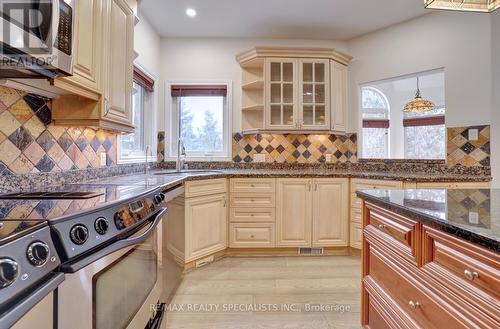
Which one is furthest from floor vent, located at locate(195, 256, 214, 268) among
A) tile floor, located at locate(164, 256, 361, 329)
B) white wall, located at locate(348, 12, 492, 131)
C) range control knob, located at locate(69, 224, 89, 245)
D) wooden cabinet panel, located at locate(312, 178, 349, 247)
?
white wall, located at locate(348, 12, 492, 131)

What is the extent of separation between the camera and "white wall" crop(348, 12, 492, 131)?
2.62m

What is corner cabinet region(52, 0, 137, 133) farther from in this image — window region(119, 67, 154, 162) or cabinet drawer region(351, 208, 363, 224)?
cabinet drawer region(351, 208, 363, 224)

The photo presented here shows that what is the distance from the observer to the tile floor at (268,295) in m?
1.78

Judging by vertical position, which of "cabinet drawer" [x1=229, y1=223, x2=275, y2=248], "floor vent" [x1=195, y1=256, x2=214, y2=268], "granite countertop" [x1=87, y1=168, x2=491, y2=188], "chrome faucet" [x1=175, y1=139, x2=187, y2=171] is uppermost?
"chrome faucet" [x1=175, y1=139, x2=187, y2=171]

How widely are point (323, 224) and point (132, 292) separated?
2.17 meters

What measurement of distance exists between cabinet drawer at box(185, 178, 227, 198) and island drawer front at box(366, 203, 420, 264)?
156 centimetres

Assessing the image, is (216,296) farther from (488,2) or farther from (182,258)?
(488,2)

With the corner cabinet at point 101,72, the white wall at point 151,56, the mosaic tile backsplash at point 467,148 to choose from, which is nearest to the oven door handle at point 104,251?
the corner cabinet at point 101,72

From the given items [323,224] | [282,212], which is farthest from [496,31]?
[282,212]

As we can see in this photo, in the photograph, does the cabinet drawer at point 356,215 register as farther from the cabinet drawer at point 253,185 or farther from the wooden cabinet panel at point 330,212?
the cabinet drawer at point 253,185

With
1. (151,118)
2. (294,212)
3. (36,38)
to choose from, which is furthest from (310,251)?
(36,38)

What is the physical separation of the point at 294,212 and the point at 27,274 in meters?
2.51

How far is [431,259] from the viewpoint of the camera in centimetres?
98

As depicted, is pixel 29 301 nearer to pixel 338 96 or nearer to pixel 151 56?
pixel 151 56
